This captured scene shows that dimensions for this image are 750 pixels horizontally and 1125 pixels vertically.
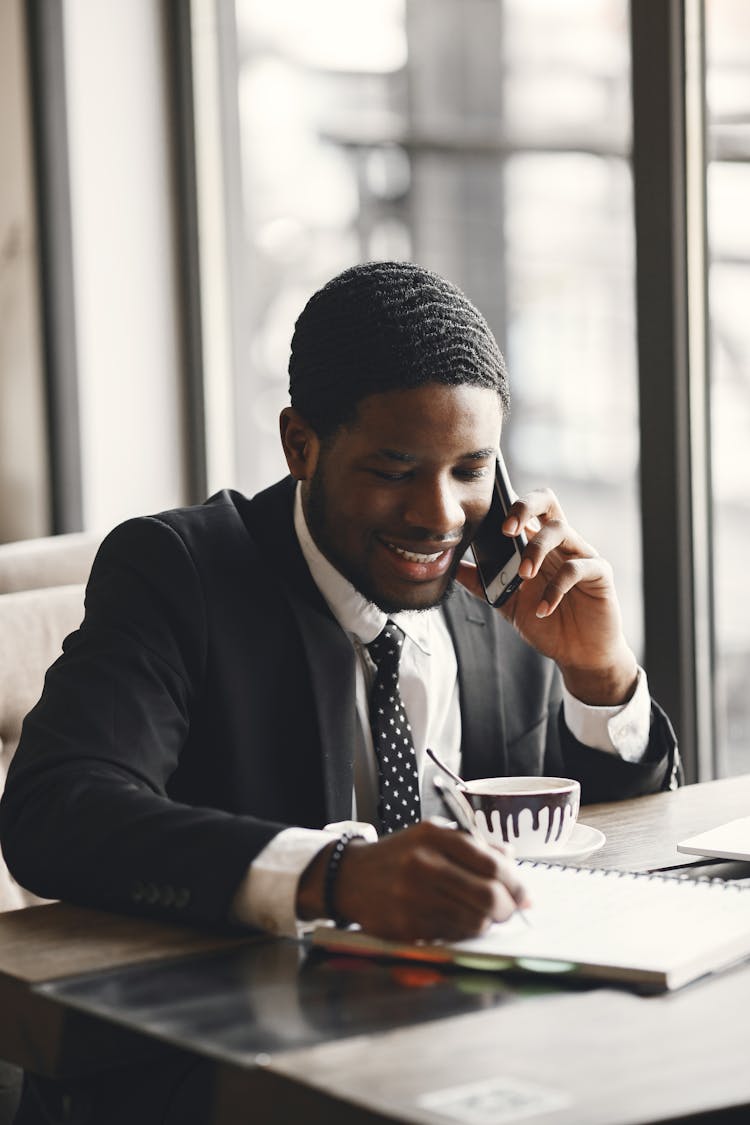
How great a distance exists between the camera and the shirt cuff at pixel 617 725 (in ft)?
5.73

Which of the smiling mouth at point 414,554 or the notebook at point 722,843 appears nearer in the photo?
the notebook at point 722,843

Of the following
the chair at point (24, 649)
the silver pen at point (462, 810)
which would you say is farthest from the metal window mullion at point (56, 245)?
the silver pen at point (462, 810)

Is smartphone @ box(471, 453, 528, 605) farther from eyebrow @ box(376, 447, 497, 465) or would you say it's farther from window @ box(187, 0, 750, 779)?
window @ box(187, 0, 750, 779)

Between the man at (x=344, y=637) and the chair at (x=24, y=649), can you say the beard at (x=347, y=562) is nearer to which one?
the man at (x=344, y=637)

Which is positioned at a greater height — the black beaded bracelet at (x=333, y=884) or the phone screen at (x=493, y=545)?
the phone screen at (x=493, y=545)

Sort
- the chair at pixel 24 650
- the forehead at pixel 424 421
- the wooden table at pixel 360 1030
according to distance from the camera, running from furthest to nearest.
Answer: the chair at pixel 24 650 < the forehead at pixel 424 421 < the wooden table at pixel 360 1030

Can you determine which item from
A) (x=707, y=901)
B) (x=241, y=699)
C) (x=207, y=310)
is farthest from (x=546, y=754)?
(x=207, y=310)

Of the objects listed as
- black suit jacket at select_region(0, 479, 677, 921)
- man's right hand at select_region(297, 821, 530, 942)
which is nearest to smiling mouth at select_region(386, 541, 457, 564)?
black suit jacket at select_region(0, 479, 677, 921)

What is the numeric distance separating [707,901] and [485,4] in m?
1.99

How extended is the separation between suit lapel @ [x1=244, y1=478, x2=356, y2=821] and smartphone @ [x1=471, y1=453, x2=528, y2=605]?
0.20 meters

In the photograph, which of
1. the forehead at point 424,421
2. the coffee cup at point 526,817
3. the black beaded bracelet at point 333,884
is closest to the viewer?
the black beaded bracelet at point 333,884

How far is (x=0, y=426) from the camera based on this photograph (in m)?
3.41

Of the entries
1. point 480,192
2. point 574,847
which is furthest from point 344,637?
point 480,192

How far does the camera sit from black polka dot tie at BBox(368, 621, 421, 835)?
1593 mm
